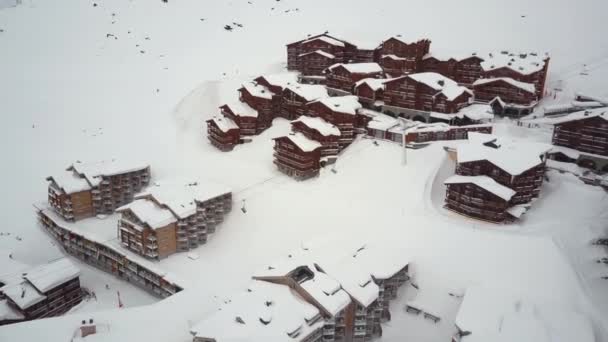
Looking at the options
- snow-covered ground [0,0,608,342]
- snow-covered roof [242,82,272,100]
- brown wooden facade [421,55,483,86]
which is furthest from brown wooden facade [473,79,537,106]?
snow-covered roof [242,82,272,100]

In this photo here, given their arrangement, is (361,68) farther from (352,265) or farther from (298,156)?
(352,265)

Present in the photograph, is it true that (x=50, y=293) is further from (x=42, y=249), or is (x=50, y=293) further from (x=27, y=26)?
(x=27, y=26)

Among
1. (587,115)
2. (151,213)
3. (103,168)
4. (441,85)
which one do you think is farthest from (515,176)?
(103,168)

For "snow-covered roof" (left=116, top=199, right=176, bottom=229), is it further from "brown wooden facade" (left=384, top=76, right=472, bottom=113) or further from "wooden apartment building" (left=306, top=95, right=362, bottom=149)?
"brown wooden facade" (left=384, top=76, right=472, bottom=113)

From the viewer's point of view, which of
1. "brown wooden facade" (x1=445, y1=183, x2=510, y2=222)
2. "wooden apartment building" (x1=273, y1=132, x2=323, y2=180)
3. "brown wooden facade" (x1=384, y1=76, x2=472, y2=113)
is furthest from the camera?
"brown wooden facade" (x1=384, y1=76, x2=472, y2=113)

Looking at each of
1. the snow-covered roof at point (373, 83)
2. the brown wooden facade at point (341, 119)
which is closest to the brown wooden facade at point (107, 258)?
the brown wooden facade at point (341, 119)

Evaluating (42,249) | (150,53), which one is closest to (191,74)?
(150,53)
